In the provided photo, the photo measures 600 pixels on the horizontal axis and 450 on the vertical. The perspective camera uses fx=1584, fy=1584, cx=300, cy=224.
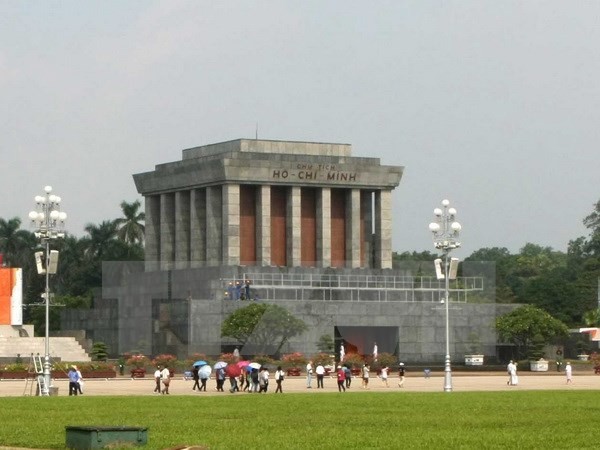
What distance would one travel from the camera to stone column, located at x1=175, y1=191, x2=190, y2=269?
118m

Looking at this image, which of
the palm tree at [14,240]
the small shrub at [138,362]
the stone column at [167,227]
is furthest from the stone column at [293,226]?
the palm tree at [14,240]

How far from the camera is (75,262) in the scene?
145625 millimetres

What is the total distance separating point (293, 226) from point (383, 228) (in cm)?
788

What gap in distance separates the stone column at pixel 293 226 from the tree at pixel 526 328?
62.2ft

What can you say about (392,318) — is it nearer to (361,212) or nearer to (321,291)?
(321,291)

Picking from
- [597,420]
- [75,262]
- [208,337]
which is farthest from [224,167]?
[597,420]

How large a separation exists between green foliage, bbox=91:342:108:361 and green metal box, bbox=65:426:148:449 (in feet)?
230

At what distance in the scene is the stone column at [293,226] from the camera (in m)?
114

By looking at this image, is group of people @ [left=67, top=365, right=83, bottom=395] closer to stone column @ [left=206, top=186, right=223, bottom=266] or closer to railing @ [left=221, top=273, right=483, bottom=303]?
railing @ [left=221, top=273, right=483, bottom=303]

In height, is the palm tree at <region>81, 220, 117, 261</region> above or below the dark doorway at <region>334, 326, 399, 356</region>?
above

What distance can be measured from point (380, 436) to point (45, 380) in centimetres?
2905

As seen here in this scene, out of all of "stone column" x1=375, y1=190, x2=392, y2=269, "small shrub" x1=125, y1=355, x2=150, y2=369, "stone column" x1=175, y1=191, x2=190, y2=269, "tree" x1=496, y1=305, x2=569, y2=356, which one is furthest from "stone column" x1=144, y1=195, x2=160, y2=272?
"small shrub" x1=125, y1=355, x2=150, y2=369

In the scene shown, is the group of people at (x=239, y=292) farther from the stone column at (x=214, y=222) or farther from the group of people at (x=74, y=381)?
the group of people at (x=74, y=381)

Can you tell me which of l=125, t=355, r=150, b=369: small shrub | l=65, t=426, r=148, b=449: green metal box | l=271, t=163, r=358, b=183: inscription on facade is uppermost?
l=271, t=163, r=358, b=183: inscription on facade
